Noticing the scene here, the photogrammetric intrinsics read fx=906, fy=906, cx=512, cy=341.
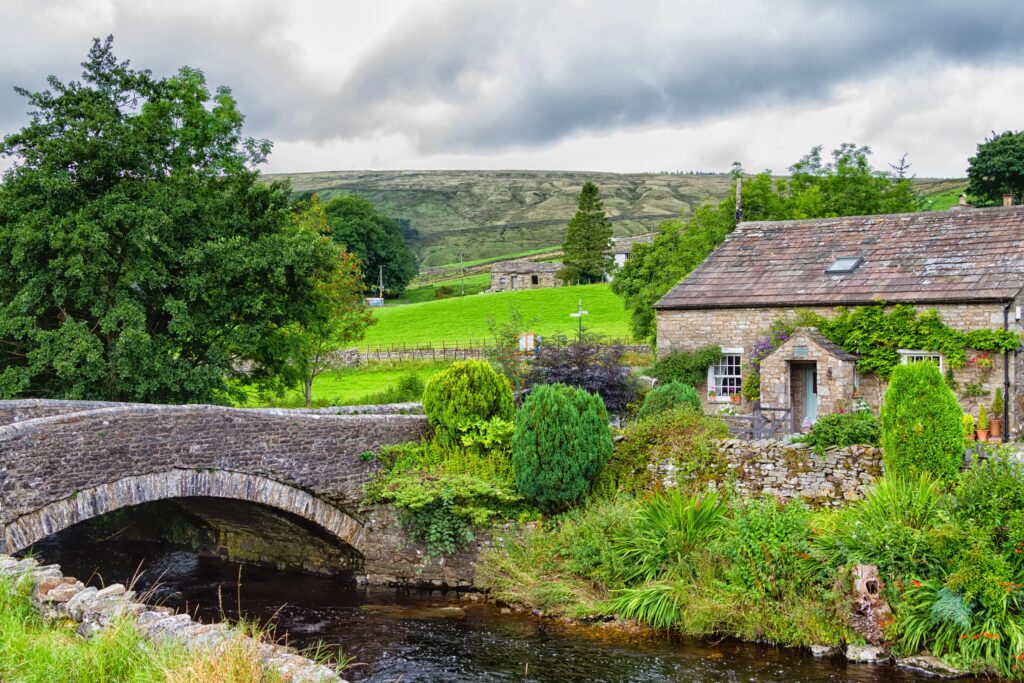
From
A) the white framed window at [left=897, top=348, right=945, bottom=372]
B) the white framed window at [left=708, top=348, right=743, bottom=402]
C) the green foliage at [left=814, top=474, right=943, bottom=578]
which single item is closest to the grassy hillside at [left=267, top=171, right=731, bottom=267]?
the white framed window at [left=708, top=348, right=743, bottom=402]

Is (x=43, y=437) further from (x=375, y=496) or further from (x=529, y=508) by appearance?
(x=529, y=508)

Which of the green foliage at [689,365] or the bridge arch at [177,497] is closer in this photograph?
the bridge arch at [177,497]

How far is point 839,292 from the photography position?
75.9 feet

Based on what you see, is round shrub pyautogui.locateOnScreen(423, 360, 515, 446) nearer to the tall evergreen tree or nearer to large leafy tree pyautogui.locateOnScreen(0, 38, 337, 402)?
large leafy tree pyautogui.locateOnScreen(0, 38, 337, 402)

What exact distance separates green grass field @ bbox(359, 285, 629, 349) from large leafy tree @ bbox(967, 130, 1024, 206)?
71.8 ft

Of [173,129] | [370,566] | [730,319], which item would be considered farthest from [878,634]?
[173,129]

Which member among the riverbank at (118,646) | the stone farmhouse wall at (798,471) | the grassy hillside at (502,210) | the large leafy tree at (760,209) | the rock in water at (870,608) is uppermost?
the grassy hillside at (502,210)

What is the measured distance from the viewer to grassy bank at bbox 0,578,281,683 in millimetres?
6887

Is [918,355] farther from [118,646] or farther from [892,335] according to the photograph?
[118,646]

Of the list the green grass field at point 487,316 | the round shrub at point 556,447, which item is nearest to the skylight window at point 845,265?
the round shrub at point 556,447

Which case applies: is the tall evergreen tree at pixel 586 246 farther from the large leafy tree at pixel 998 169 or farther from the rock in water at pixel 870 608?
the rock in water at pixel 870 608

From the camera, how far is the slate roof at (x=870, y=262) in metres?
21.9

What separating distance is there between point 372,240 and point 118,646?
73.0 meters

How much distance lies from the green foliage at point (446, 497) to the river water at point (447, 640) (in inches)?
43.3
